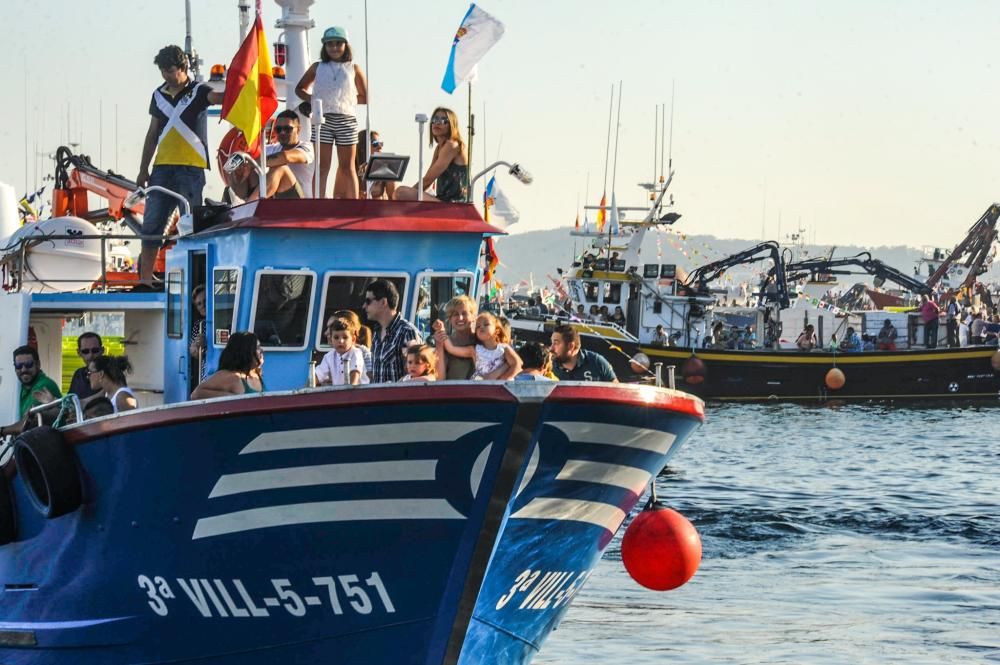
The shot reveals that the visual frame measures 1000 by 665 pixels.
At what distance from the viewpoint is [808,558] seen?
20.1 m

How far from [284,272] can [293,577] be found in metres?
2.63

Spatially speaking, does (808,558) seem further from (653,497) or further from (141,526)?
(141,526)

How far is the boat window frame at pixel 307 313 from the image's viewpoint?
11.3 meters

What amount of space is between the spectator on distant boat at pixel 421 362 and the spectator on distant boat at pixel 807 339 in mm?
44807

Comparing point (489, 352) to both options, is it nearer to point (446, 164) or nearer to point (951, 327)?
point (446, 164)

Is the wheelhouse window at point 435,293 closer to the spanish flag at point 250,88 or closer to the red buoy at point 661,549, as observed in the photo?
the spanish flag at point 250,88

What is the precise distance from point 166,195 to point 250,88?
225 cm

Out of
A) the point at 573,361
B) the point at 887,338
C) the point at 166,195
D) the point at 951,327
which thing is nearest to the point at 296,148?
the point at 166,195

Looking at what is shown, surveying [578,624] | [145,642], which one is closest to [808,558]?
[578,624]

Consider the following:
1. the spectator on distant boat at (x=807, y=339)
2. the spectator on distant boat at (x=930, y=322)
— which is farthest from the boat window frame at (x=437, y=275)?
the spectator on distant boat at (x=930, y=322)

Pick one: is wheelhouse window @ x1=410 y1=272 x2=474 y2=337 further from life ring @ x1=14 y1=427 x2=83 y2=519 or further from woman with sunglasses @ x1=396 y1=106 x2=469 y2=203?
life ring @ x1=14 y1=427 x2=83 y2=519

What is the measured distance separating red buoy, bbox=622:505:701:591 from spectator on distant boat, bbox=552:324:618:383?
1086 mm

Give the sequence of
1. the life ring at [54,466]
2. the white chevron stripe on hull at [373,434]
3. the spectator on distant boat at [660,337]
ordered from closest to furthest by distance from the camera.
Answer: the white chevron stripe on hull at [373,434], the life ring at [54,466], the spectator on distant boat at [660,337]

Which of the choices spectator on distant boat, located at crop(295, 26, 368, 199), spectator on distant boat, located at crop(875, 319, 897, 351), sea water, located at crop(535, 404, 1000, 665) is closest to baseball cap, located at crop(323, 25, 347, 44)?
spectator on distant boat, located at crop(295, 26, 368, 199)
